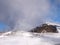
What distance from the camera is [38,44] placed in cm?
316

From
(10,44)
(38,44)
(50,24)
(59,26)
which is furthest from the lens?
(50,24)

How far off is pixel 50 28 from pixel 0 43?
3804mm

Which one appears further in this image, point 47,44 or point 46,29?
point 46,29

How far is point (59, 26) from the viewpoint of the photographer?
602cm

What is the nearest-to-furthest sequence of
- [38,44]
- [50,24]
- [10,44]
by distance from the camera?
[10,44]
[38,44]
[50,24]

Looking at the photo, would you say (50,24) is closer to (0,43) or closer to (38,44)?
(38,44)

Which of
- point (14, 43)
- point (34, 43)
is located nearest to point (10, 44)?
point (14, 43)

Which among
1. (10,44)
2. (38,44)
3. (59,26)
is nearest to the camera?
(10,44)

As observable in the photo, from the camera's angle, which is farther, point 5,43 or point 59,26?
point 59,26

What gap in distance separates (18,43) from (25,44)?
0.54ft

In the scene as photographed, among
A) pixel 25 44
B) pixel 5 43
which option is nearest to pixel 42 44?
pixel 25 44

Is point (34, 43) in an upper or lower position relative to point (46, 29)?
lower

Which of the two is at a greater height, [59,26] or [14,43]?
[59,26]

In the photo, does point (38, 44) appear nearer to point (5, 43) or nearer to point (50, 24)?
point (5, 43)
